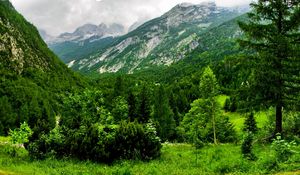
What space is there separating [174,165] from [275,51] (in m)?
12.2

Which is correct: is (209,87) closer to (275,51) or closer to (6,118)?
(275,51)

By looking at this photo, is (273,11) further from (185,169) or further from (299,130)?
(185,169)

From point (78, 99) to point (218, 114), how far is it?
20175 mm

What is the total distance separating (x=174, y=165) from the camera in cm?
2297

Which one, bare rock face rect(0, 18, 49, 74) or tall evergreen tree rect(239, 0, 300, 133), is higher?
bare rock face rect(0, 18, 49, 74)

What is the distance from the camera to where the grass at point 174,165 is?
19469 mm

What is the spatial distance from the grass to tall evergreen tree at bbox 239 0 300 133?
4.19 m

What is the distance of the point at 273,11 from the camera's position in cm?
2809

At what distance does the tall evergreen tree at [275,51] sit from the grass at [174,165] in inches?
165

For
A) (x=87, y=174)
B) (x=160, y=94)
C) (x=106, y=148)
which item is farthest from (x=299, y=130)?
(x=160, y=94)

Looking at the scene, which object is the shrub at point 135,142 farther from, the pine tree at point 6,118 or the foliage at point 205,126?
the pine tree at point 6,118

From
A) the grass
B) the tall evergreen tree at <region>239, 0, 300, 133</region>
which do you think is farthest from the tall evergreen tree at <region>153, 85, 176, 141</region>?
the grass

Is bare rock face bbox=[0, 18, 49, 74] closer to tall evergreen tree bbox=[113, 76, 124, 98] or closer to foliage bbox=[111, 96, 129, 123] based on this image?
tall evergreen tree bbox=[113, 76, 124, 98]

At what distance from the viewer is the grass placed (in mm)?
19469
